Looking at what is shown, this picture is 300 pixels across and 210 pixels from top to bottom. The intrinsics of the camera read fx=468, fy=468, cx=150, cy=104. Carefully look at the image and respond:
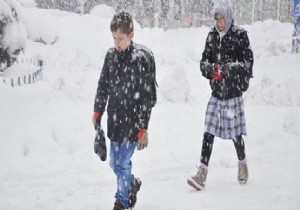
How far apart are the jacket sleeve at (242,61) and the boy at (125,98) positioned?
1159 mm

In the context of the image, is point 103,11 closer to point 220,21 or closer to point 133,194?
point 220,21

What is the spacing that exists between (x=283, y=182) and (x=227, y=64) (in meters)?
1.55

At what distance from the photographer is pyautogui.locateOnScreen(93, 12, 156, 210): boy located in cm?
415

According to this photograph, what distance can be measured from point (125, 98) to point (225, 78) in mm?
1381

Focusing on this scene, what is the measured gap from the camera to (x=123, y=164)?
4258 millimetres

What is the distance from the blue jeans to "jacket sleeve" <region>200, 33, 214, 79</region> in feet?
4.35

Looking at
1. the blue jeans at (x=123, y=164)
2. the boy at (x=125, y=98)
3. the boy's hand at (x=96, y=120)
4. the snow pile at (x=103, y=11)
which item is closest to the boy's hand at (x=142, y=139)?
the boy at (x=125, y=98)

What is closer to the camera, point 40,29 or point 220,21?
point 220,21

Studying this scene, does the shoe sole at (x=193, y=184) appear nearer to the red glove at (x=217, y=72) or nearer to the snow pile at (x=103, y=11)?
the red glove at (x=217, y=72)

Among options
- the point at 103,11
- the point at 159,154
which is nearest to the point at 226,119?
the point at 159,154

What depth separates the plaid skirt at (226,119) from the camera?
519cm

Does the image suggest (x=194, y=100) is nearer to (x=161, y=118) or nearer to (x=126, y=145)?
(x=161, y=118)

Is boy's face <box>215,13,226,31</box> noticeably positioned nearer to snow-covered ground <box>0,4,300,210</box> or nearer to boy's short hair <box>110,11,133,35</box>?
boy's short hair <box>110,11,133,35</box>

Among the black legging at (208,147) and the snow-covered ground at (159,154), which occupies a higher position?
the black legging at (208,147)
